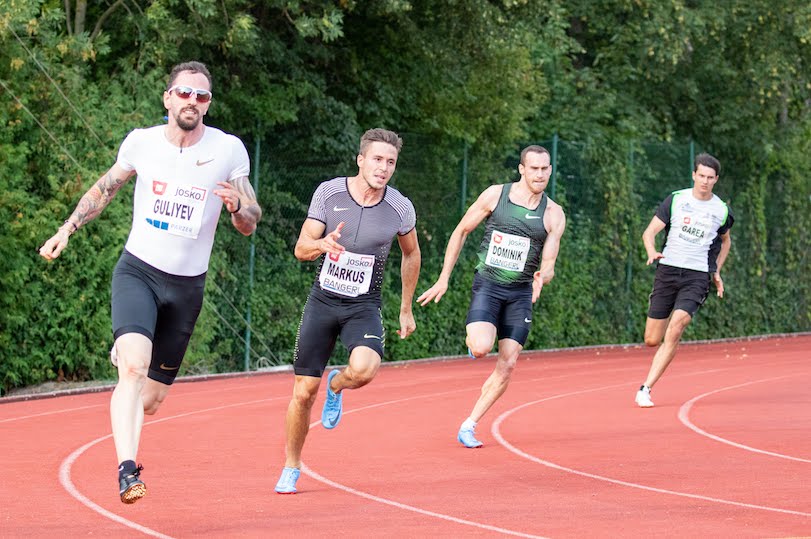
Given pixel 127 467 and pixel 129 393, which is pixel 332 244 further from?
pixel 127 467

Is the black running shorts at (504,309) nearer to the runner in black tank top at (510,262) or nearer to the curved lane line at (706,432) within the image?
the runner in black tank top at (510,262)

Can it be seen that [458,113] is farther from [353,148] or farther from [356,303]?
[356,303]

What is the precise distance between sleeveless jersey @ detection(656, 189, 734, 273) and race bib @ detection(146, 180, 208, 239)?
7772 millimetres

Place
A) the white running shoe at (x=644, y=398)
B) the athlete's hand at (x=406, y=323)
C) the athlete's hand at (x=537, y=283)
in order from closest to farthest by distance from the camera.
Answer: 1. the athlete's hand at (x=406, y=323)
2. the athlete's hand at (x=537, y=283)
3. the white running shoe at (x=644, y=398)

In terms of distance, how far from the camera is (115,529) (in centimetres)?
807

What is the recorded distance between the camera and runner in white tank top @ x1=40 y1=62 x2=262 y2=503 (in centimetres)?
829

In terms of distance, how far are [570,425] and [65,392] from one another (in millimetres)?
5655

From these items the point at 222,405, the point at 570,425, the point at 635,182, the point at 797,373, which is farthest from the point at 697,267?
the point at 635,182

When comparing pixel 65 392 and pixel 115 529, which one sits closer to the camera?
pixel 115 529

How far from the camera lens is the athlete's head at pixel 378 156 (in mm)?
9320

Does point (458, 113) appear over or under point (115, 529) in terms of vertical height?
over

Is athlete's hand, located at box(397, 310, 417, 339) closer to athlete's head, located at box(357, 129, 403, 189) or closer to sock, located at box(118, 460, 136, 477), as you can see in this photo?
athlete's head, located at box(357, 129, 403, 189)

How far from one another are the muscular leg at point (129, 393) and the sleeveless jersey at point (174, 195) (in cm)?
53

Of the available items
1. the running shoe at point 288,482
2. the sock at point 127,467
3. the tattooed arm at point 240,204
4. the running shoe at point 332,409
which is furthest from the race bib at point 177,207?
the running shoe at point 332,409
